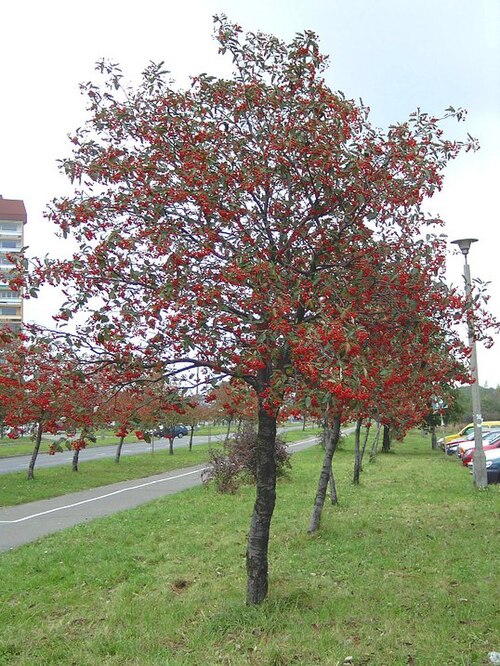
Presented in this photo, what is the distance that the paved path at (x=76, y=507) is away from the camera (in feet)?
36.1

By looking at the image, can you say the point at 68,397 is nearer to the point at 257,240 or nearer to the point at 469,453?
the point at 257,240

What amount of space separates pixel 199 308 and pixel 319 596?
332cm

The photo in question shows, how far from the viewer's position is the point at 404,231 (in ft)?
21.2

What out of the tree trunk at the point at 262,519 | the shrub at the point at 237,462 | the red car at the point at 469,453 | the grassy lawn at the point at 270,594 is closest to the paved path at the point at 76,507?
the grassy lawn at the point at 270,594

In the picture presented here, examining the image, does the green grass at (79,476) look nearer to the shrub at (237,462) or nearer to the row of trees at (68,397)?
the shrub at (237,462)

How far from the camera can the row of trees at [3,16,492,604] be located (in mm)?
5055

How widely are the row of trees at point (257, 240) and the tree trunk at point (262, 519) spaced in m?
0.01

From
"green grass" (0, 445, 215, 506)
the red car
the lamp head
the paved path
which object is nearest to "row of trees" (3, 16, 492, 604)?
the paved path

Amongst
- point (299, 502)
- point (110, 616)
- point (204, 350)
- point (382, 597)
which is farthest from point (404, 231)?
point (299, 502)

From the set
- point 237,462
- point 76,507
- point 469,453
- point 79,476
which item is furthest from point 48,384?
point 469,453

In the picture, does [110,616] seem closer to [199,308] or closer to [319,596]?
[319,596]

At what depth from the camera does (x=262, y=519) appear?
573 centimetres

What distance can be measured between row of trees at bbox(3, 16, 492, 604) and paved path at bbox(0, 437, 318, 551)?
6145 millimetres

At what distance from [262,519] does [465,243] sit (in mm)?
10500
